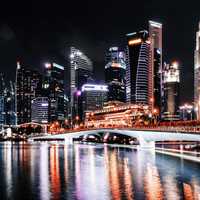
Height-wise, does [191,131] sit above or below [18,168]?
above

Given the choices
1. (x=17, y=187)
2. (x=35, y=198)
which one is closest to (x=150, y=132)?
(x=17, y=187)

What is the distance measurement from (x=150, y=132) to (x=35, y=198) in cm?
6530

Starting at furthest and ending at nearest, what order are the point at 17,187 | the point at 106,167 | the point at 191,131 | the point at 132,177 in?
the point at 191,131
the point at 106,167
the point at 132,177
the point at 17,187

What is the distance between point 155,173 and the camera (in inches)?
2373

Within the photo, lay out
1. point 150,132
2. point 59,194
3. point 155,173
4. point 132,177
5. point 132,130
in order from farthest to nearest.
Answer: point 132,130, point 150,132, point 155,173, point 132,177, point 59,194

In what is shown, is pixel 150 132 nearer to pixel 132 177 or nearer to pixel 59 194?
pixel 132 177

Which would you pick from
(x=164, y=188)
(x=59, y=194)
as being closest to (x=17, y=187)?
(x=59, y=194)

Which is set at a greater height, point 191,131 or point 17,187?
point 191,131

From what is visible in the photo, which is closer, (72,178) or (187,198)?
(187,198)

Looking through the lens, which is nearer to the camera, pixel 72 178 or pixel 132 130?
pixel 72 178

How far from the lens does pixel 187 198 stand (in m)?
39.7

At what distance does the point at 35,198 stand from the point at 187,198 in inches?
505

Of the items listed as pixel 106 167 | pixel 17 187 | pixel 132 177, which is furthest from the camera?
pixel 106 167

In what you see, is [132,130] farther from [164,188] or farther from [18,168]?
[164,188]
